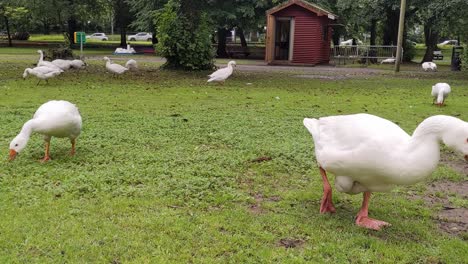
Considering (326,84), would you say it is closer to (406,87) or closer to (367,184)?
(406,87)

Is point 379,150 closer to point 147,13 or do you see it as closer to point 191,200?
point 191,200

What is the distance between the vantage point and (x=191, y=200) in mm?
4965

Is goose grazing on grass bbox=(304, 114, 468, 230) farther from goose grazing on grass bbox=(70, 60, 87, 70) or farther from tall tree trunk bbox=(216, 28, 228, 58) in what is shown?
tall tree trunk bbox=(216, 28, 228, 58)

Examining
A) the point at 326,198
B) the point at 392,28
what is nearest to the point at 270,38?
the point at 392,28

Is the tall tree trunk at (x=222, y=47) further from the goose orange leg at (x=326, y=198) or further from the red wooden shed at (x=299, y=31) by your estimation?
the goose orange leg at (x=326, y=198)

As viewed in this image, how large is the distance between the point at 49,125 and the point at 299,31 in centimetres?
2417

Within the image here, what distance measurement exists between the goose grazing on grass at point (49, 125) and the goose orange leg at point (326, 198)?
3.29 metres

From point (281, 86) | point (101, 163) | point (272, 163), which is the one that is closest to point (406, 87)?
point (281, 86)

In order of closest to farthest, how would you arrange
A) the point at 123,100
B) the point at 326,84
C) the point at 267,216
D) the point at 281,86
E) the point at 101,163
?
the point at 267,216 → the point at 101,163 → the point at 123,100 → the point at 281,86 → the point at 326,84

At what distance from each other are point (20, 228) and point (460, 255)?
371 cm

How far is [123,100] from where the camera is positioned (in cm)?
1176

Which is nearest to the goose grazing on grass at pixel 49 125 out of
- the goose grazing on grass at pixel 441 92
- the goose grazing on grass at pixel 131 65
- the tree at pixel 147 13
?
the goose grazing on grass at pixel 441 92

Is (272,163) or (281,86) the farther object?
(281,86)

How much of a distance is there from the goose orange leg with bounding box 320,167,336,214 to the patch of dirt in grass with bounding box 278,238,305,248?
26.6 inches
